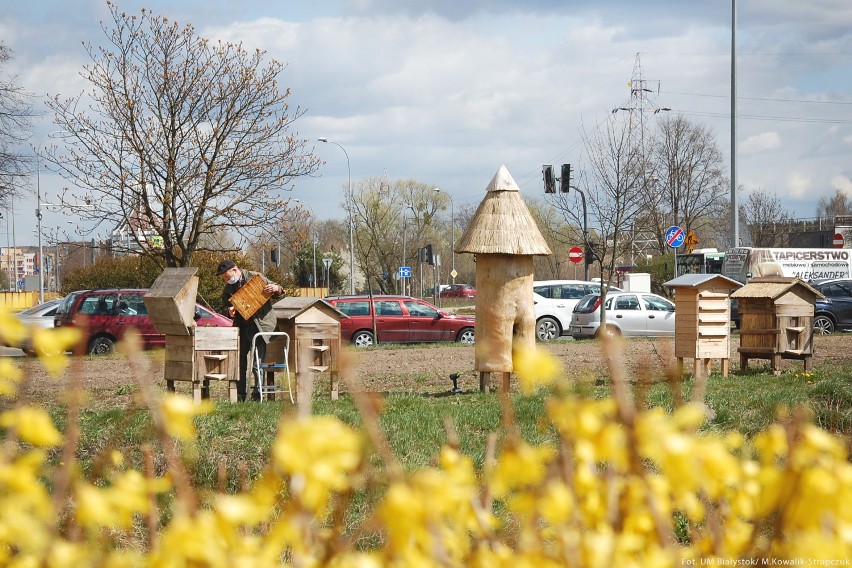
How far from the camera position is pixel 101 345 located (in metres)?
22.0

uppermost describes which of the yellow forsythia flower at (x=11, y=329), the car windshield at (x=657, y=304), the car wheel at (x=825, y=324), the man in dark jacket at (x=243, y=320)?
the yellow forsythia flower at (x=11, y=329)

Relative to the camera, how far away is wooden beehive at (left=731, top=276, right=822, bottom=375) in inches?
510

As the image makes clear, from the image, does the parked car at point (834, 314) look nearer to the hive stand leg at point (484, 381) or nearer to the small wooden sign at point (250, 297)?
the hive stand leg at point (484, 381)

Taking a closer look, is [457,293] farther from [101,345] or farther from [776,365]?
[776,365]

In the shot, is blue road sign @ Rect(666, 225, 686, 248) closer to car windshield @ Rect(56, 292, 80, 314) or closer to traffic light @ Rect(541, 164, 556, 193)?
traffic light @ Rect(541, 164, 556, 193)

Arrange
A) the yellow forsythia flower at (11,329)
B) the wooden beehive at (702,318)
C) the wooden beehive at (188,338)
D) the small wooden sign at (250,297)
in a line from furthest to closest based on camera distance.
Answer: the wooden beehive at (702,318)
the small wooden sign at (250,297)
the wooden beehive at (188,338)
the yellow forsythia flower at (11,329)

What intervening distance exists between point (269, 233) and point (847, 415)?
17.9m

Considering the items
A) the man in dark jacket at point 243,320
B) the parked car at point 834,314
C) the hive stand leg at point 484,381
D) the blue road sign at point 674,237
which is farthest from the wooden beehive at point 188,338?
the blue road sign at point 674,237

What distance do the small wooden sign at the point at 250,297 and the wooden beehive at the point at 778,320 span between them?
670 cm

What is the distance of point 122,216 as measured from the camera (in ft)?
76.2

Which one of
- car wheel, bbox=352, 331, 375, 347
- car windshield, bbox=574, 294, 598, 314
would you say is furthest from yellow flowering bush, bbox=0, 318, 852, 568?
car wheel, bbox=352, 331, 375, 347

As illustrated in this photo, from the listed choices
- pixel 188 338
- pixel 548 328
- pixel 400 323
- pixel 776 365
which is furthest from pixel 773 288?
pixel 548 328

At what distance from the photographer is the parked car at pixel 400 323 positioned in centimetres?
2475

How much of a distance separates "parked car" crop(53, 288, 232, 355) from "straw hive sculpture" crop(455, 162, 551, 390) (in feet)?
40.0
